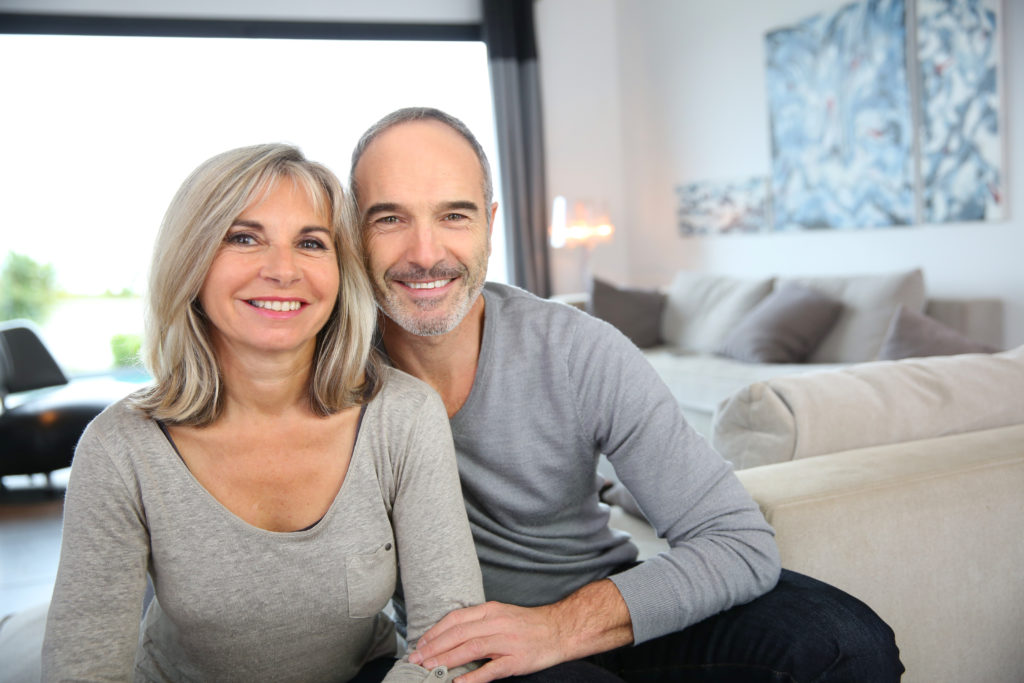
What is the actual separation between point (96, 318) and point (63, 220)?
774mm

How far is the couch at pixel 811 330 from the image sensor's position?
11.8 feet

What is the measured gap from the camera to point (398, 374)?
137 centimetres

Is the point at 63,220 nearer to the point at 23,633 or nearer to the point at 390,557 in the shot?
the point at 23,633

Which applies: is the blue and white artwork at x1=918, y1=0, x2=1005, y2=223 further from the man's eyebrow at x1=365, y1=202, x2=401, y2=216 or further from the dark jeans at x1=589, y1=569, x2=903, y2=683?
the man's eyebrow at x1=365, y1=202, x2=401, y2=216

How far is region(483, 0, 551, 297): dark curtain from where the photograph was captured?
6.23m

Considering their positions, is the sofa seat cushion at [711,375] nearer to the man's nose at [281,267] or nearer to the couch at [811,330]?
the couch at [811,330]

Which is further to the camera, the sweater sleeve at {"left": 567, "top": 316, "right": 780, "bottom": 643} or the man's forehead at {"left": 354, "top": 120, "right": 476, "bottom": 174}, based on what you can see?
the man's forehead at {"left": 354, "top": 120, "right": 476, "bottom": 174}

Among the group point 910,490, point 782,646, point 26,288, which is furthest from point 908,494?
point 26,288

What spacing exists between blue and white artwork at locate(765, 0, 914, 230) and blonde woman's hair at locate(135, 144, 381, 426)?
3.82 m

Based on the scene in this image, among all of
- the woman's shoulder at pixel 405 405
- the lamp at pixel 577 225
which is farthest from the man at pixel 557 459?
the lamp at pixel 577 225

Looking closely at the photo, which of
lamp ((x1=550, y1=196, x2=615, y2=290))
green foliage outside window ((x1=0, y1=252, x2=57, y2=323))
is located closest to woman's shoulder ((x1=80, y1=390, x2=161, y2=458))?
lamp ((x1=550, y1=196, x2=615, y2=290))

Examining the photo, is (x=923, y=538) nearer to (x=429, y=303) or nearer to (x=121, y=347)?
(x=429, y=303)

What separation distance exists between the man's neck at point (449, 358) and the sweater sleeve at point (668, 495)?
0.18 metres

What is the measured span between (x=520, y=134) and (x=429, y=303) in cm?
520
